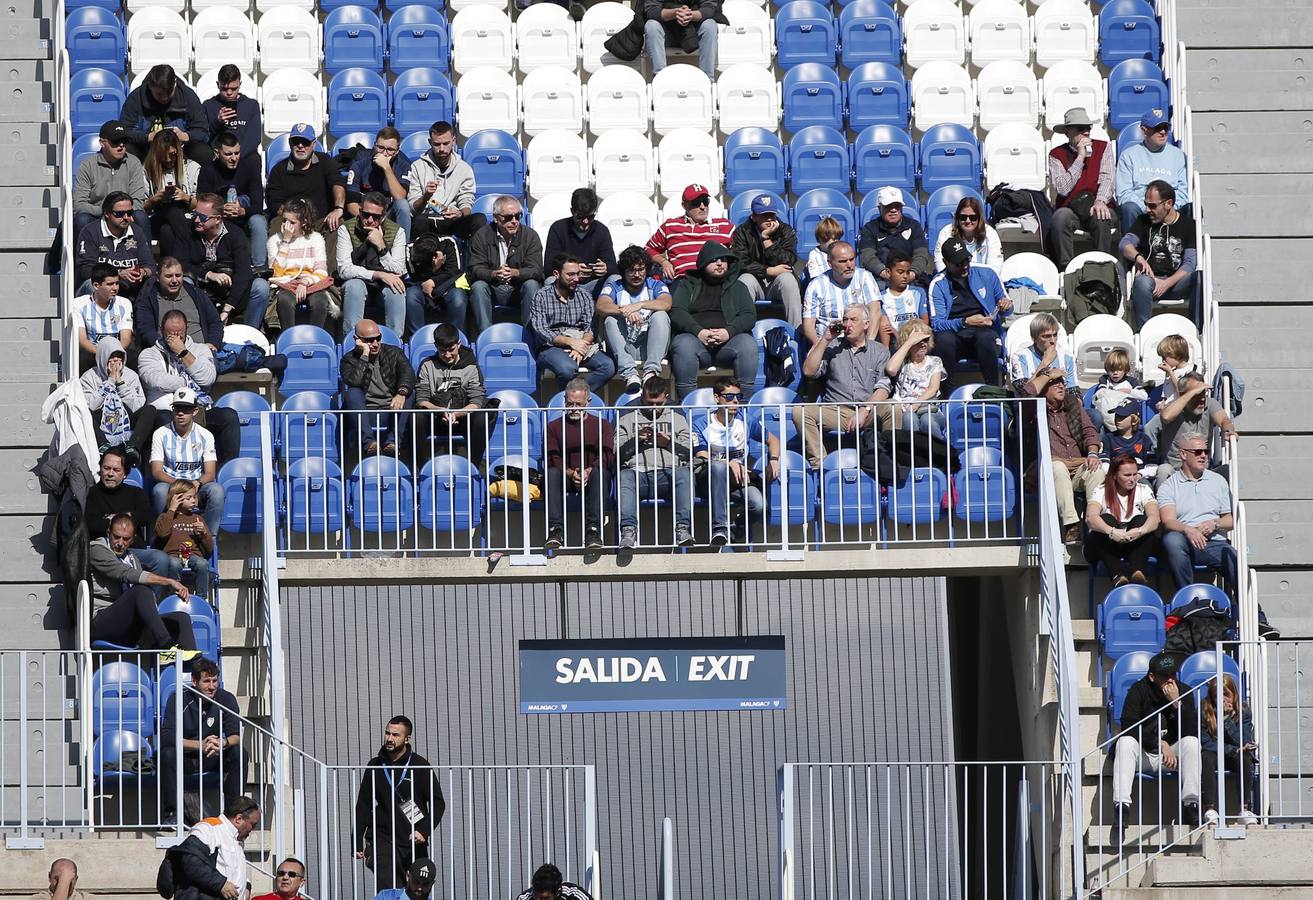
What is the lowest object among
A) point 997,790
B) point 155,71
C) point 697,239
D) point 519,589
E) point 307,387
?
point 997,790

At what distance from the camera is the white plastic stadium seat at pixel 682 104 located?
1803cm

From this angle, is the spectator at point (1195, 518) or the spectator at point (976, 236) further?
the spectator at point (976, 236)

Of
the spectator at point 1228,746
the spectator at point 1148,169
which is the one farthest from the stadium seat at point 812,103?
the spectator at point 1228,746

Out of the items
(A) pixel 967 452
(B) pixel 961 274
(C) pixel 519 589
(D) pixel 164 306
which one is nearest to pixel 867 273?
(B) pixel 961 274

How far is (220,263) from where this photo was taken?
51.8ft

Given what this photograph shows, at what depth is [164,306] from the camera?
1516cm

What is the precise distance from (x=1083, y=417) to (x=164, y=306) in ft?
18.3

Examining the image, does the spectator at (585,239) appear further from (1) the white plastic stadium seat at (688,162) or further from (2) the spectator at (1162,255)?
(2) the spectator at (1162,255)

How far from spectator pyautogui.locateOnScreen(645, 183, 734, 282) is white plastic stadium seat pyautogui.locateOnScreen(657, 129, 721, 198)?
116cm

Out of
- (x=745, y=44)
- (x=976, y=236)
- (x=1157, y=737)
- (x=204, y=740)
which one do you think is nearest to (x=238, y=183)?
(x=745, y=44)

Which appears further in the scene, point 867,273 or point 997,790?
point 997,790

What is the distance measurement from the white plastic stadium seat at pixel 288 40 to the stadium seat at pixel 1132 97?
5.84 metres

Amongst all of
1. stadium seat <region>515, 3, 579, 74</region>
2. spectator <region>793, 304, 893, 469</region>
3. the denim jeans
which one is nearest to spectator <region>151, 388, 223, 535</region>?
the denim jeans

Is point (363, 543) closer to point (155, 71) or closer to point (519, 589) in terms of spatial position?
point (519, 589)
